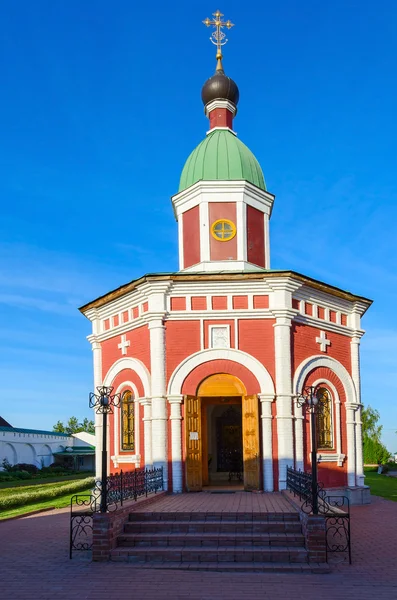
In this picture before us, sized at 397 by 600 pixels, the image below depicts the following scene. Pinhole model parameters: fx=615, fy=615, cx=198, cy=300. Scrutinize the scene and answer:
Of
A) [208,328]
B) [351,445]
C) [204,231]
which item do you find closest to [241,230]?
[204,231]

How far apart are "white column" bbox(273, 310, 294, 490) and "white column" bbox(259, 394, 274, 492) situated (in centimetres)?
20

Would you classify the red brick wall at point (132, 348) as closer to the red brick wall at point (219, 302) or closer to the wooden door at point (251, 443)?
the red brick wall at point (219, 302)

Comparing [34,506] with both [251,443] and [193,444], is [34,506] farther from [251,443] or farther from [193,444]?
[251,443]

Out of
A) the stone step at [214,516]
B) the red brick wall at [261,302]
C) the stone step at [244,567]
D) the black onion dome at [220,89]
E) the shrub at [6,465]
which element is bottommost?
the shrub at [6,465]

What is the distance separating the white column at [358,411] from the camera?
17.3m

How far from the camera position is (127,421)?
1714 centimetres

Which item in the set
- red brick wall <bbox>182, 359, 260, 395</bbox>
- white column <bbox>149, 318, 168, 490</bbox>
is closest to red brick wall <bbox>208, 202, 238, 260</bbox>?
white column <bbox>149, 318, 168, 490</bbox>

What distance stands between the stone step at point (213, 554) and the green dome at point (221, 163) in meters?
11.4

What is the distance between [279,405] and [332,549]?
520 centimetres

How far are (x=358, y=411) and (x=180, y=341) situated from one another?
5.91m

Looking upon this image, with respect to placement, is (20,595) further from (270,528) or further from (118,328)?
(118,328)

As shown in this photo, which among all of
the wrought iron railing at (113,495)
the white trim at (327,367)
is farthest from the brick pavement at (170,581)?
the white trim at (327,367)

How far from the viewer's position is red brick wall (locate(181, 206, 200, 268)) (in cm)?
1839

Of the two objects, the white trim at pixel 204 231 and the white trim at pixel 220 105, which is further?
the white trim at pixel 220 105
